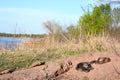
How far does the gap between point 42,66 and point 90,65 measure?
106 centimetres

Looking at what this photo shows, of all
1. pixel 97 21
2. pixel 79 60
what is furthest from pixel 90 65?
pixel 97 21

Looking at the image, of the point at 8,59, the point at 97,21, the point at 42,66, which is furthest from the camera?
Result: the point at 97,21

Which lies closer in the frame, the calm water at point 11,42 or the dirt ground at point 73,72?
the dirt ground at point 73,72

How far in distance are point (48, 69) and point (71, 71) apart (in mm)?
501

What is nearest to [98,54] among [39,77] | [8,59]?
[39,77]

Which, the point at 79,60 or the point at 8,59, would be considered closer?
the point at 79,60

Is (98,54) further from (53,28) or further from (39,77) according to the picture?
(53,28)

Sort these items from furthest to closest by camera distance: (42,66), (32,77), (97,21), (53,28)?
1. (97,21)
2. (53,28)
3. (42,66)
4. (32,77)

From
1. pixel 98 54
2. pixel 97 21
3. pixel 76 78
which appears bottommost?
pixel 76 78

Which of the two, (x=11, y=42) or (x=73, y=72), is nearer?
(x=73, y=72)

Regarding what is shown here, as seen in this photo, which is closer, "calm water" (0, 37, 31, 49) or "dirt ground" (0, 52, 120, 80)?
"dirt ground" (0, 52, 120, 80)

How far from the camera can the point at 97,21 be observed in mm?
29656

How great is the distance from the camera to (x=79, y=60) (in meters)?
7.11

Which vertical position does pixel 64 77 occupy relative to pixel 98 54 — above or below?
below
